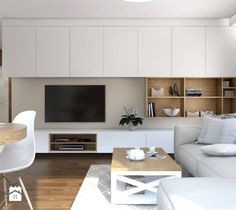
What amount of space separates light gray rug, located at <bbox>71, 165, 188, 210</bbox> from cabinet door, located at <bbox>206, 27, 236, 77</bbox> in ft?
9.00

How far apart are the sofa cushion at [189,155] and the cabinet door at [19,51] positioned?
309cm

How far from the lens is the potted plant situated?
5.55 meters

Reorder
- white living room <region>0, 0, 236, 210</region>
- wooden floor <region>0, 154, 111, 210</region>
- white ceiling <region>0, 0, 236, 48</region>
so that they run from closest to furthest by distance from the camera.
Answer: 1. wooden floor <region>0, 154, 111, 210</region>
2. white ceiling <region>0, 0, 236, 48</region>
3. white living room <region>0, 0, 236, 210</region>

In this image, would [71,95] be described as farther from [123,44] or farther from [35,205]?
[35,205]

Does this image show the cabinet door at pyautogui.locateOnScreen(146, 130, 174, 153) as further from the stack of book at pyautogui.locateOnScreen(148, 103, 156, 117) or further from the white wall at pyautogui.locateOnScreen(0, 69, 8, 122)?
the white wall at pyautogui.locateOnScreen(0, 69, 8, 122)

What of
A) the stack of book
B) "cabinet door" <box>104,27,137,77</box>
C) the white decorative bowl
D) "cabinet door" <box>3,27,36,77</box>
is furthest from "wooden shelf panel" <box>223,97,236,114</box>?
"cabinet door" <box>3,27,36,77</box>

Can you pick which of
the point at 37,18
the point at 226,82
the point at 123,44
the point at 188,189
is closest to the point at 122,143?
the point at 123,44

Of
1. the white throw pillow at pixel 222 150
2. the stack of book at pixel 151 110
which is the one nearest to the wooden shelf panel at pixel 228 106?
the stack of book at pixel 151 110

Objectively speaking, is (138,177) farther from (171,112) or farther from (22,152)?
(171,112)

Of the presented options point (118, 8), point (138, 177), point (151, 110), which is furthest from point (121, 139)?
point (138, 177)

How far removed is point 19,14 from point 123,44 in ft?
6.04

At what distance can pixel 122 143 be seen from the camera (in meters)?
5.45

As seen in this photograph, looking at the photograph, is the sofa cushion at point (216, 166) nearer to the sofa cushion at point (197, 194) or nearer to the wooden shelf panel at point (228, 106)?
the sofa cushion at point (197, 194)

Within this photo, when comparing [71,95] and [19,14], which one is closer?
[19,14]
